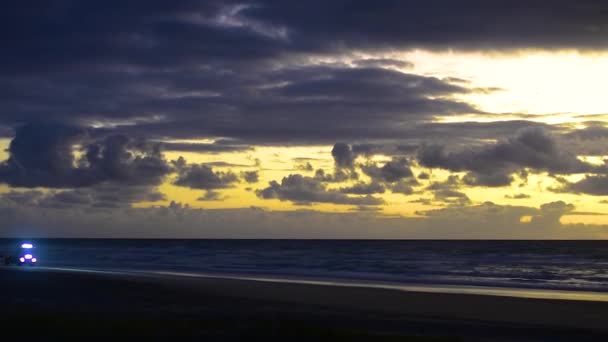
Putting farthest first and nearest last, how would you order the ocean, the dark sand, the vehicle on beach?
the vehicle on beach < the ocean < the dark sand

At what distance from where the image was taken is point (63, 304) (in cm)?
2672

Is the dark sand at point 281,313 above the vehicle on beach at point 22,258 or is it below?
below

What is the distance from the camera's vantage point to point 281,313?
83.5ft

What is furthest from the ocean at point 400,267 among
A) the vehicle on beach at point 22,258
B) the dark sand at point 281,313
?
the dark sand at point 281,313

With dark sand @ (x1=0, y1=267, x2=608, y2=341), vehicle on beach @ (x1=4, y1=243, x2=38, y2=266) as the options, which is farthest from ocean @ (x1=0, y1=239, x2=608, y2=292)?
dark sand @ (x1=0, y1=267, x2=608, y2=341)

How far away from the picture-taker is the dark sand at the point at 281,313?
18328mm

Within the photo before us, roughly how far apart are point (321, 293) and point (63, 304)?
13.1 meters

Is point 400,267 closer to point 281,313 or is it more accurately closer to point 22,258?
point 22,258

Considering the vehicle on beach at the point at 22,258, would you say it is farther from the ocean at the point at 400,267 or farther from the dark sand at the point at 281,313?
the dark sand at the point at 281,313

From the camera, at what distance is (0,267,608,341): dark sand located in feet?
60.1

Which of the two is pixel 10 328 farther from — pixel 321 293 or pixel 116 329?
pixel 321 293

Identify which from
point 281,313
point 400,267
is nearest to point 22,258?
point 400,267

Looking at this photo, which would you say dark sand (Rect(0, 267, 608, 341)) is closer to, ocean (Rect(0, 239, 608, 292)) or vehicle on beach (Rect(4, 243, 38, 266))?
ocean (Rect(0, 239, 608, 292))

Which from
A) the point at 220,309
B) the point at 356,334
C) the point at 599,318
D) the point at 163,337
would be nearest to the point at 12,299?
the point at 220,309
